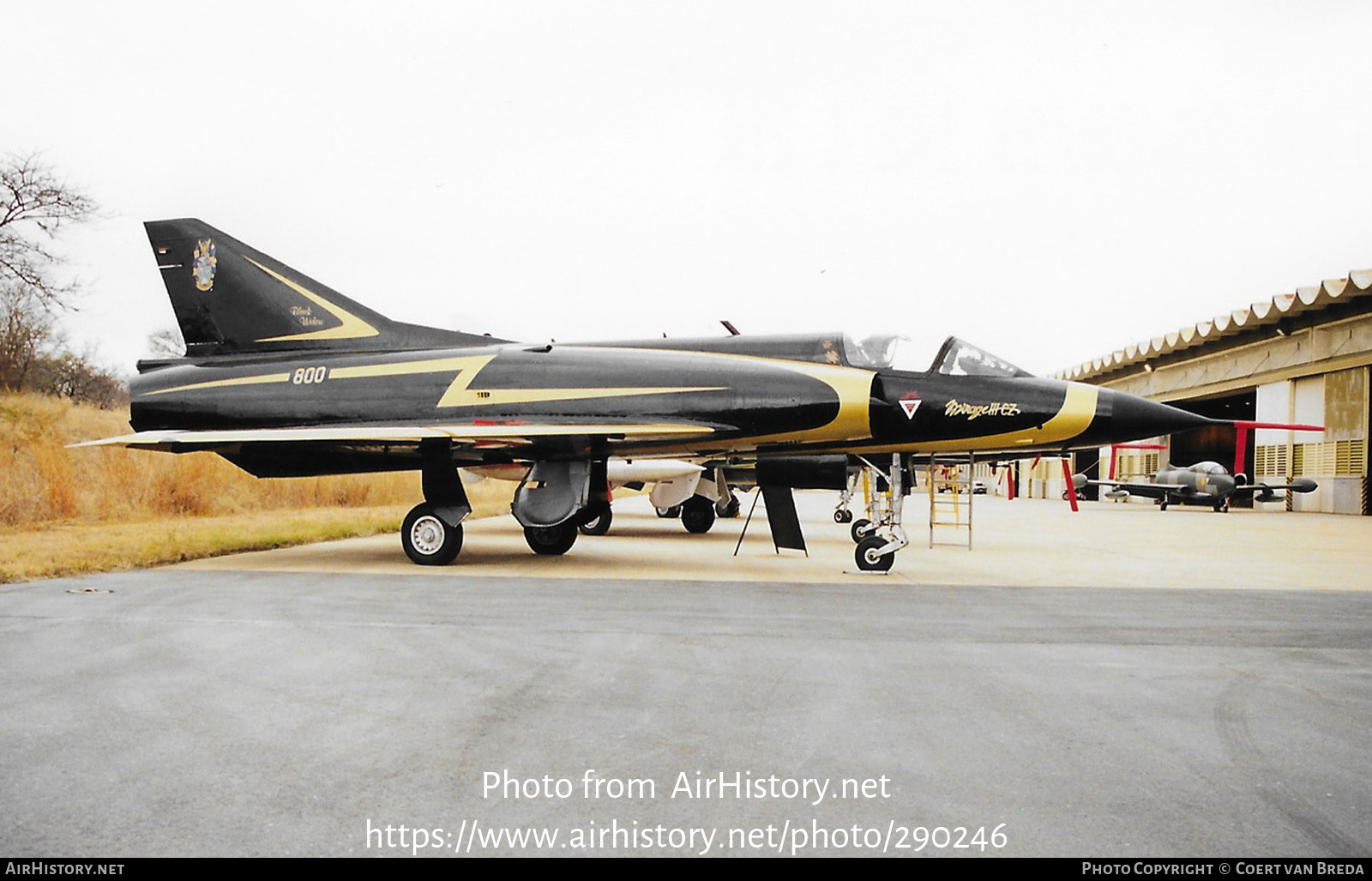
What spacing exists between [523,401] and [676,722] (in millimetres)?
6806

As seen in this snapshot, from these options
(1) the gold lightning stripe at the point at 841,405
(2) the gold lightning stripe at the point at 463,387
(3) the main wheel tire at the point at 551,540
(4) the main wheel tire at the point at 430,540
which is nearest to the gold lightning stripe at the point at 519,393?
(2) the gold lightning stripe at the point at 463,387

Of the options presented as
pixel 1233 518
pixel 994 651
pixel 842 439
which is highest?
pixel 842 439

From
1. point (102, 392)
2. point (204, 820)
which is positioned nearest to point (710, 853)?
point (204, 820)

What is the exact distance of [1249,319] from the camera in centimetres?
2706

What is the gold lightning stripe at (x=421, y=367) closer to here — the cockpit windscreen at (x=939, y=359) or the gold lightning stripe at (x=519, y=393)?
the gold lightning stripe at (x=519, y=393)

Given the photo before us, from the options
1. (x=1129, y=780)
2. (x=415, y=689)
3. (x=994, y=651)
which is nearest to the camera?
(x=1129, y=780)

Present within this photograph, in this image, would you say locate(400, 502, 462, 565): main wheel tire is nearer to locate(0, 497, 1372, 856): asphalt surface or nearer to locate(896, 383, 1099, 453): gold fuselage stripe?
locate(0, 497, 1372, 856): asphalt surface

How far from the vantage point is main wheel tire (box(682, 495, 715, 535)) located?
15.0 meters

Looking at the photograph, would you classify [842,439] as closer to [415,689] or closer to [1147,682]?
[1147,682]

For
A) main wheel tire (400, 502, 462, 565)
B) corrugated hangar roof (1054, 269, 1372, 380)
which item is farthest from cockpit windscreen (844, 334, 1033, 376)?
corrugated hangar roof (1054, 269, 1372, 380)

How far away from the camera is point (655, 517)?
20828 mm

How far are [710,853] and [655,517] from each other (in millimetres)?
18759

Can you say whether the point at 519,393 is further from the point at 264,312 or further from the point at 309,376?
the point at 264,312

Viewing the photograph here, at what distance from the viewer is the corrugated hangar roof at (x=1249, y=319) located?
898 inches
